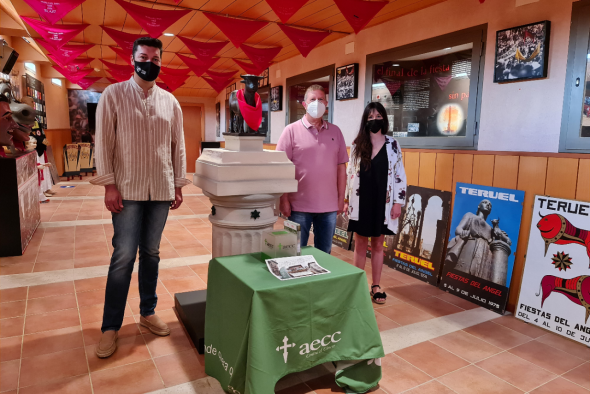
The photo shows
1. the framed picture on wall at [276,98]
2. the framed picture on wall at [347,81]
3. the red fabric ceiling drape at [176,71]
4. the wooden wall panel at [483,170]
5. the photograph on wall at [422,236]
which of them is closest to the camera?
the wooden wall panel at [483,170]

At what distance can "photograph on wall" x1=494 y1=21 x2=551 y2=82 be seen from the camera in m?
2.99

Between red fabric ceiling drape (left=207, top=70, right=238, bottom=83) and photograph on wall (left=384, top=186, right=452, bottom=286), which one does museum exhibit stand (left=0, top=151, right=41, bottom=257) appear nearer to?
photograph on wall (left=384, top=186, right=452, bottom=286)

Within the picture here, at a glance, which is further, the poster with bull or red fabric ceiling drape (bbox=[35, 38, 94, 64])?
red fabric ceiling drape (bbox=[35, 38, 94, 64])

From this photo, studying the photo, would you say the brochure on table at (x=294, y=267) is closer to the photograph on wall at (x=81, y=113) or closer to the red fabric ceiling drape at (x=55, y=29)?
the red fabric ceiling drape at (x=55, y=29)

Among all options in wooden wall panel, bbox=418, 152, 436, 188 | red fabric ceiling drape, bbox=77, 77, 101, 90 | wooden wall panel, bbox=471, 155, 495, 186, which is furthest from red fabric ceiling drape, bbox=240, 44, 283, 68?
red fabric ceiling drape, bbox=77, 77, 101, 90

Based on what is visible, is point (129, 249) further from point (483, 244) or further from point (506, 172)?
point (506, 172)

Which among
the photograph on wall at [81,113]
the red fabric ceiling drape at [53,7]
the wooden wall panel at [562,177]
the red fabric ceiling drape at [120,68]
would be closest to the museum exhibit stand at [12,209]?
the red fabric ceiling drape at [53,7]

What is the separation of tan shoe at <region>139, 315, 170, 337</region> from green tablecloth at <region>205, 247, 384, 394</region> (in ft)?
1.98

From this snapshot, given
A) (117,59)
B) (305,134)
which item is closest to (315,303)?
(305,134)

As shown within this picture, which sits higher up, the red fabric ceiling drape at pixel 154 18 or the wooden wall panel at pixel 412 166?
the red fabric ceiling drape at pixel 154 18

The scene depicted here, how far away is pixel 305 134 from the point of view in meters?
2.74

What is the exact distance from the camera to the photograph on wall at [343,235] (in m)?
4.89

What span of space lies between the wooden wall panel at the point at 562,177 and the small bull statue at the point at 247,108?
2199 mm

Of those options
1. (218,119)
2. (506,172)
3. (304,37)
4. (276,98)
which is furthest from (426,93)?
(218,119)
